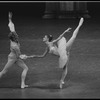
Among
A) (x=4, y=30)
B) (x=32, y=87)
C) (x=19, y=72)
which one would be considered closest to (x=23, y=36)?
(x=4, y=30)

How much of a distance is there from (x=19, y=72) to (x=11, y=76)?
1.57 ft

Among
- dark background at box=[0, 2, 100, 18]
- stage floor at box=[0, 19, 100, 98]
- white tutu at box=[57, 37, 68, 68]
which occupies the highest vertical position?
white tutu at box=[57, 37, 68, 68]

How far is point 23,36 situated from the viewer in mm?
16750

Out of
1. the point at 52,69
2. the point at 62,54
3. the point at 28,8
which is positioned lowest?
the point at 28,8

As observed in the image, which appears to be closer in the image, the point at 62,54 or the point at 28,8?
the point at 62,54

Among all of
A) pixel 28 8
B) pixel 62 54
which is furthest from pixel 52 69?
pixel 28 8

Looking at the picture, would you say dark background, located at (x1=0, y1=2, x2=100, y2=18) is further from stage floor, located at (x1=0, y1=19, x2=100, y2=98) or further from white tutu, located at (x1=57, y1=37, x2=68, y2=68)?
white tutu, located at (x1=57, y1=37, x2=68, y2=68)

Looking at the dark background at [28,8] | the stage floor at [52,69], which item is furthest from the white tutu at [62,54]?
the dark background at [28,8]

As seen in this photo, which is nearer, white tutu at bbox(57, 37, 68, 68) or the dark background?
white tutu at bbox(57, 37, 68, 68)

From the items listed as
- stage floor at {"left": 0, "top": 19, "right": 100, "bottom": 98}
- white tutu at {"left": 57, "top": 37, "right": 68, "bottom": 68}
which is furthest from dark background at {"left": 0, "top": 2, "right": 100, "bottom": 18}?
white tutu at {"left": 57, "top": 37, "right": 68, "bottom": 68}

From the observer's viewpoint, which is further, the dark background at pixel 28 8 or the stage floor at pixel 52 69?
the dark background at pixel 28 8

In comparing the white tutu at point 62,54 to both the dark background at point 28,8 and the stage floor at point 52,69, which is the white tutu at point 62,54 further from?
the dark background at point 28,8

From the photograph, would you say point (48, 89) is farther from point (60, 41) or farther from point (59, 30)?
point (59, 30)

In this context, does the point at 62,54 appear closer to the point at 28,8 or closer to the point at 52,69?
the point at 52,69
